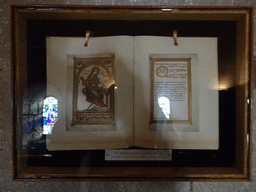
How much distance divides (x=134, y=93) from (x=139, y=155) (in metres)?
0.19

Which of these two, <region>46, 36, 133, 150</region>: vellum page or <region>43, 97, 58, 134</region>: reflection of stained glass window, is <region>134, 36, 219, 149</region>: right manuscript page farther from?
<region>43, 97, 58, 134</region>: reflection of stained glass window

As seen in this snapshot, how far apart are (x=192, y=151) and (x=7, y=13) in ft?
2.28

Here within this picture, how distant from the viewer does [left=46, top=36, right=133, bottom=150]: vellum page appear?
60cm

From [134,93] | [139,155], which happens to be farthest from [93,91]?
[139,155]

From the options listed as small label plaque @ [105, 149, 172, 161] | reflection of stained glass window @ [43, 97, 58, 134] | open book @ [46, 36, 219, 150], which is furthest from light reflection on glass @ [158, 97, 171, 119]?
reflection of stained glass window @ [43, 97, 58, 134]

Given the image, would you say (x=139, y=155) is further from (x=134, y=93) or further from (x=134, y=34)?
(x=134, y=34)

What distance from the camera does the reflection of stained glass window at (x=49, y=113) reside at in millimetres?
606

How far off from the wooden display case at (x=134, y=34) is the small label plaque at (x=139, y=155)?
13 millimetres

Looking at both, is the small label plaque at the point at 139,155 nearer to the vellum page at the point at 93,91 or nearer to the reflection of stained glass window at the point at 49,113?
the vellum page at the point at 93,91

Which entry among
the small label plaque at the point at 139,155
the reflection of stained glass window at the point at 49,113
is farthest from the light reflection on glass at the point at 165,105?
the reflection of stained glass window at the point at 49,113

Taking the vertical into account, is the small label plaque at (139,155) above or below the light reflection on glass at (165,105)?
below

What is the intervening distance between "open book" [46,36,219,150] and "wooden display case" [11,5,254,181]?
0.09ft

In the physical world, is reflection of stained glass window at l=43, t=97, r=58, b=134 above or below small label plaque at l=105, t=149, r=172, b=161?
above

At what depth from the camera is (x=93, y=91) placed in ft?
1.98
